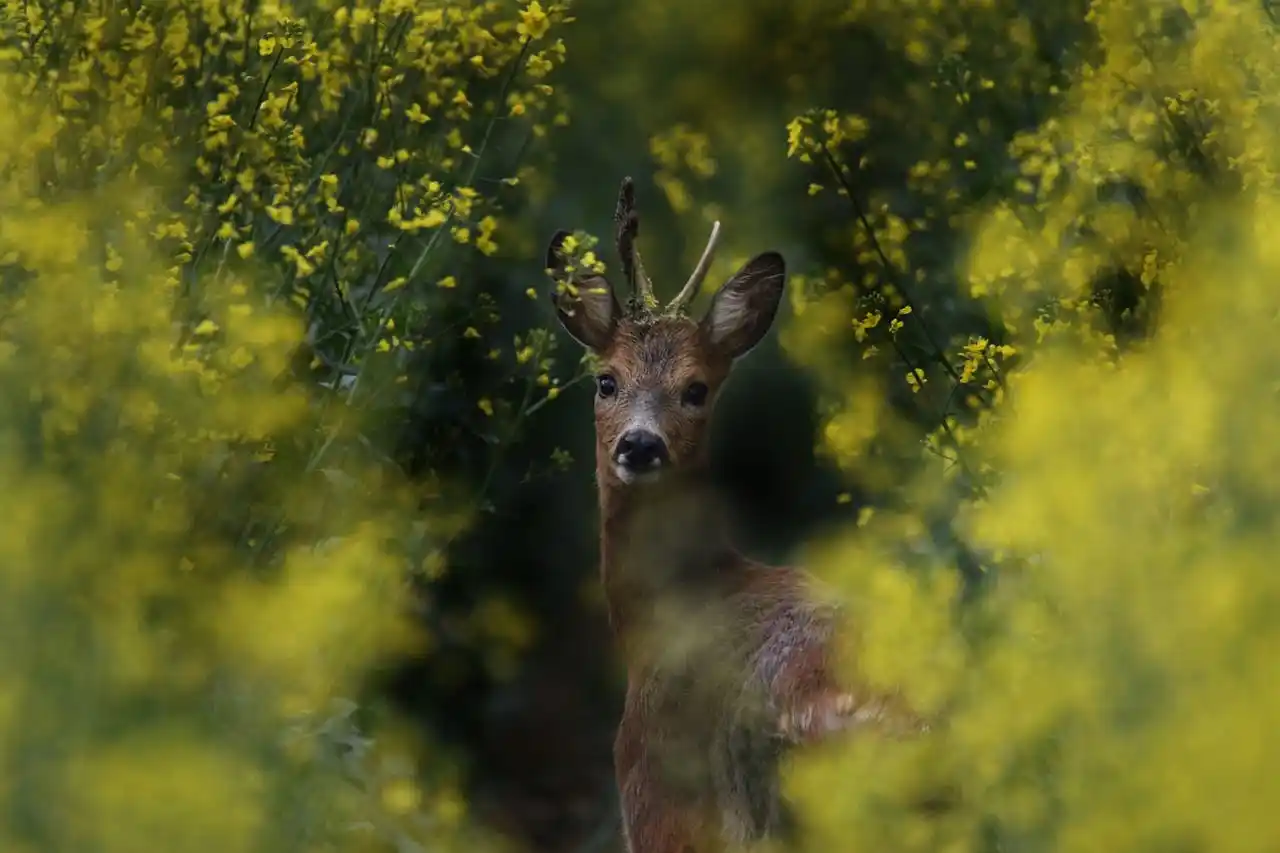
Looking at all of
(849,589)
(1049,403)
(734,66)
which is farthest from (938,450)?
(734,66)

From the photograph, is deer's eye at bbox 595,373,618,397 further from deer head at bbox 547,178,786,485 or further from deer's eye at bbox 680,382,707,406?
deer's eye at bbox 680,382,707,406

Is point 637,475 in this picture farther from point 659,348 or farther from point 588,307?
point 588,307

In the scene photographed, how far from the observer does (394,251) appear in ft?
21.5

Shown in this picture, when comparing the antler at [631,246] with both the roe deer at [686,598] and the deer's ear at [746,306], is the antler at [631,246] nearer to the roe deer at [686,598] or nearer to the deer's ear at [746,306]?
the roe deer at [686,598]

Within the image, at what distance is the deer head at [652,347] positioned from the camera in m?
6.30

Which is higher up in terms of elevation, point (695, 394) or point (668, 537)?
point (695, 394)

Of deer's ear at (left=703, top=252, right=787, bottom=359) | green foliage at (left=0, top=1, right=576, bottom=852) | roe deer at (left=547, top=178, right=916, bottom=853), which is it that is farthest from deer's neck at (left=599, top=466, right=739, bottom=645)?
green foliage at (left=0, top=1, right=576, bottom=852)

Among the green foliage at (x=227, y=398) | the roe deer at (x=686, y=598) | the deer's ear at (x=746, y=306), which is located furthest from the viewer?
the deer's ear at (x=746, y=306)

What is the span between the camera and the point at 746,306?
662cm

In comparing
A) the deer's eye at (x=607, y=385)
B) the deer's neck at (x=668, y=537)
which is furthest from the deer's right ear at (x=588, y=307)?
the deer's neck at (x=668, y=537)

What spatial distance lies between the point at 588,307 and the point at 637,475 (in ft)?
1.96

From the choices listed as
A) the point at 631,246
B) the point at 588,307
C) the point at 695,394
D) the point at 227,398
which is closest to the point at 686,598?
the point at 695,394

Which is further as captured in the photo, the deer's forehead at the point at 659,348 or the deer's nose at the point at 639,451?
the deer's forehead at the point at 659,348

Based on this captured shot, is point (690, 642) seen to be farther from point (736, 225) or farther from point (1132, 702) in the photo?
point (1132, 702)
